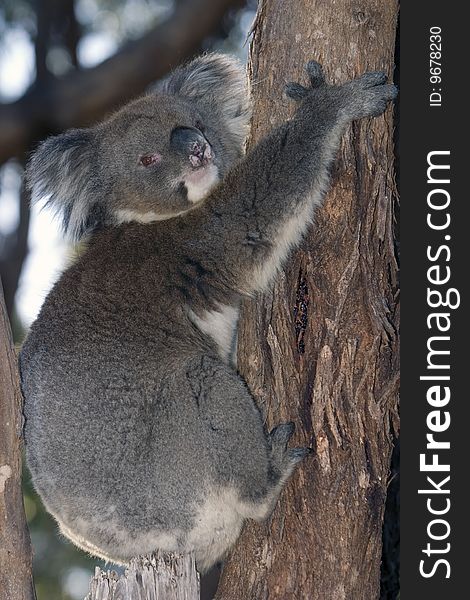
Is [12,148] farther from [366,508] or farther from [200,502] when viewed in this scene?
[366,508]

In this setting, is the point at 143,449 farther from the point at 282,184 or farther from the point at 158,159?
the point at 158,159

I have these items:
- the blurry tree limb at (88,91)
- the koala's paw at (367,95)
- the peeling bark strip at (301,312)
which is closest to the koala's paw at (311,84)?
the koala's paw at (367,95)

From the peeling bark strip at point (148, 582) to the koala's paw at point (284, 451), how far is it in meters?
0.50

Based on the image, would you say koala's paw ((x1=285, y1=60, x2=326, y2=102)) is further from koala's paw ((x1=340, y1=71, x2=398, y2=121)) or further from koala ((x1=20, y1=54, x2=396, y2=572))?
koala's paw ((x1=340, y1=71, x2=398, y2=121))

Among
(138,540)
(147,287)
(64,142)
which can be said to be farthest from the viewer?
(64,142)

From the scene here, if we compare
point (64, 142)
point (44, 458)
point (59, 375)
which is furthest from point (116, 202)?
point (44, 458)

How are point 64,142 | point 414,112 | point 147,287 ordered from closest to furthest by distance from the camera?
point 414,112, point 147,287, point 64,142

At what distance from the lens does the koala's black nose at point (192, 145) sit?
3.85m

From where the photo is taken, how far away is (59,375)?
344 centimetres

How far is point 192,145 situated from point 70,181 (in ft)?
2.01

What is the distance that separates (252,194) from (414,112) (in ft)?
2.39

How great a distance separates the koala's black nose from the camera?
12.6ft

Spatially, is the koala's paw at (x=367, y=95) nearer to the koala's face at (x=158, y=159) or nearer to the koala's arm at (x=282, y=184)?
the koala's arm at (x=282, y=184)

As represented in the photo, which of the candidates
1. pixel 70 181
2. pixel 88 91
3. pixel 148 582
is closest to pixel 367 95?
pixel 70 181
